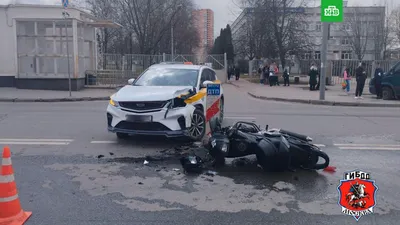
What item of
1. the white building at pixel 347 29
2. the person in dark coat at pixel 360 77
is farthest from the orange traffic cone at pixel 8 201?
the white building at pixel 347 29

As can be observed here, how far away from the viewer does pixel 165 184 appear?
5.78 metres

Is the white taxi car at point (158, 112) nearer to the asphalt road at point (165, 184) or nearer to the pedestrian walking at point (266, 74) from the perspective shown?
the asphalt road at point (165, 184)

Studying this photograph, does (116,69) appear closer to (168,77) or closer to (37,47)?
(37,47)

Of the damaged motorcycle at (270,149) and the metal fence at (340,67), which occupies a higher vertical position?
the metal fence at (340,67)

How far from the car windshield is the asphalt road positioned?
4.90ft

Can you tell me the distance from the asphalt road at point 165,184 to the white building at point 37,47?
12.5 m

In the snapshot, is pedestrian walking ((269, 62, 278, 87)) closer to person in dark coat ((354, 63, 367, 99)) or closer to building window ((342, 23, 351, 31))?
person in dark coat ((354, 63, 367, 99))

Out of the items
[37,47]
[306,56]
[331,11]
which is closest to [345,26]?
[306,56]

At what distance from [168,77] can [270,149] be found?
435cm

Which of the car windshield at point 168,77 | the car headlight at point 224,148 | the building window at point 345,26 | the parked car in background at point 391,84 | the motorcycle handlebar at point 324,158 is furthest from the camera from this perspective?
the building window at point 345,26

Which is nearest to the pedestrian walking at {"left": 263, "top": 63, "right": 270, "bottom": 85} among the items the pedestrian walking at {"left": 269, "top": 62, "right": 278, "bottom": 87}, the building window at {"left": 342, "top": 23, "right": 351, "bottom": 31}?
the pedestrian walking at {"left": 269, "top": 62, "right": 278, "bottom": 87}

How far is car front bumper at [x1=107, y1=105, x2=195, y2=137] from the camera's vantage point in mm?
7961

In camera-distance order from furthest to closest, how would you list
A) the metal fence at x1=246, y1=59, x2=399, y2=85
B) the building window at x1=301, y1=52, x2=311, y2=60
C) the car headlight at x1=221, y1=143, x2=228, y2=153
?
the building window at x1=301, y1=52, x2=311, y2=60 < the metal fence at x1=246, y1=59, x2=399, y2=85 < the car headlight at x1=221, y1=143, x2=228, y2=153

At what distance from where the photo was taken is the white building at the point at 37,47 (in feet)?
69.4
